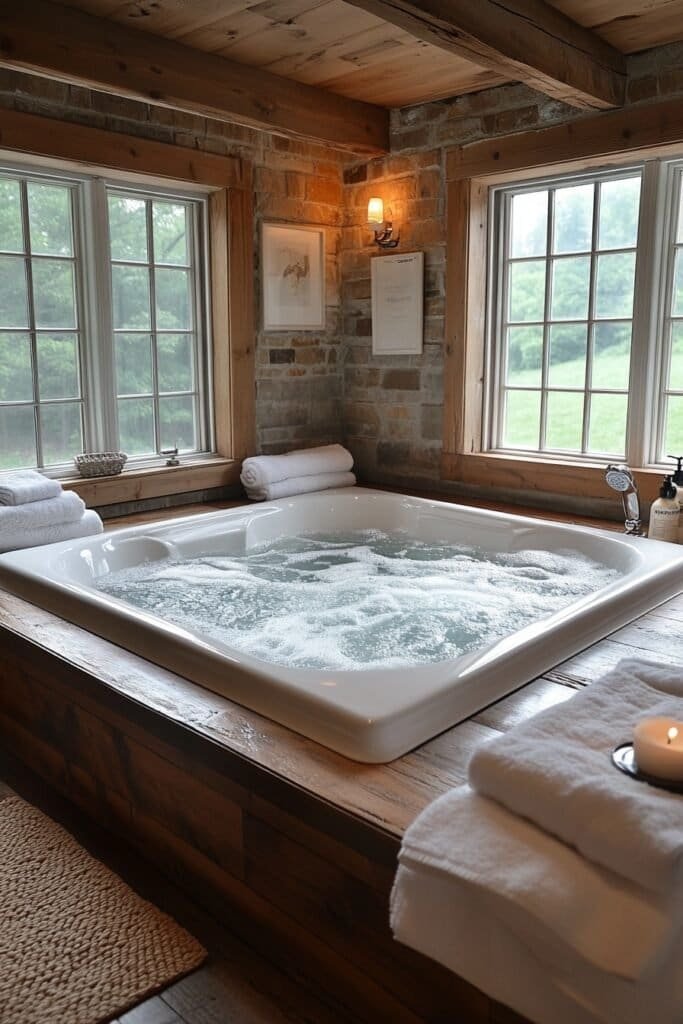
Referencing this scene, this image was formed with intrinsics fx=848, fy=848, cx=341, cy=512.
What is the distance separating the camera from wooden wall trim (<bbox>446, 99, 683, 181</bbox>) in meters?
3.16

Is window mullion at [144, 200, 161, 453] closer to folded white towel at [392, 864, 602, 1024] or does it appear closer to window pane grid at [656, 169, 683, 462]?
window pane grid at [656, 169, 683, 462]

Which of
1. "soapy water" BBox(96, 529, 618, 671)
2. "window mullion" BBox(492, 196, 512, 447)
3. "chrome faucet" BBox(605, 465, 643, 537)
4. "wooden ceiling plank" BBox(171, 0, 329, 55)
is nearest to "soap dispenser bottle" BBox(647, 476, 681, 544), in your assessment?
"chrome faucet" BBox(605, 465, 643, 537)

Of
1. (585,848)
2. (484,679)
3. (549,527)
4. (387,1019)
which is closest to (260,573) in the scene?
(549,527)

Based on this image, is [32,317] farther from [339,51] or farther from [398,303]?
[398,303]

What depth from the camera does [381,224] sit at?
13.5ft

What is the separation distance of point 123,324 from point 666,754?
120 inches

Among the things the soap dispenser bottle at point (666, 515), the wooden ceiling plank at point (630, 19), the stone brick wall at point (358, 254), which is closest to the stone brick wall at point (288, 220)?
the stone brick wall at point (358, 254)

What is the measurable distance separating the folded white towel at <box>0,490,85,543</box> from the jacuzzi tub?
0.56 ft

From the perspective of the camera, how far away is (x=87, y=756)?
208 cm

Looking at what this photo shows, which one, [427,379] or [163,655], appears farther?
[427,379]

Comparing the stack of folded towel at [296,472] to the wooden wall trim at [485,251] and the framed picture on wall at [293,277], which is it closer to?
Answer: the wooden wall trim at [485,251]

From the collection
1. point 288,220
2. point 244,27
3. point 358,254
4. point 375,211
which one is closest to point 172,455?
point 288,220

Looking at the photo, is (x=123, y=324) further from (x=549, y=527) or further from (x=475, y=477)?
(x=549, y=527)

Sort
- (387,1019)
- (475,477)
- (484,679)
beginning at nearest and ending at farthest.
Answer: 1. (387,1019)
2. (484,679)
3. (475,477)
